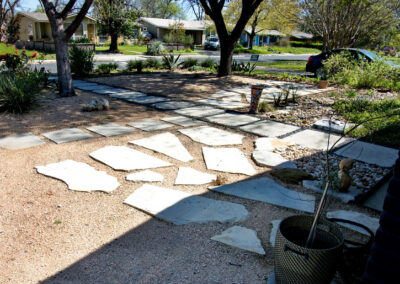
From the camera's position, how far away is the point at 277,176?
3.73m

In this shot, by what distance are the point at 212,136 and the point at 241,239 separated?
8.70 feet

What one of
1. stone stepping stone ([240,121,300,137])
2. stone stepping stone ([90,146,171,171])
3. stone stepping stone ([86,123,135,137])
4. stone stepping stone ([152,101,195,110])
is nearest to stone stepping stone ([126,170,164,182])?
stone stepping stone ([90,146,171,171])

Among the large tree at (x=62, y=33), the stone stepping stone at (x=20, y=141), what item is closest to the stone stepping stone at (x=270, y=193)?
the stone stepping stone at (x=20, y=141)

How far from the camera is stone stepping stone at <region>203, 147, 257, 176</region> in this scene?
390 centimetres

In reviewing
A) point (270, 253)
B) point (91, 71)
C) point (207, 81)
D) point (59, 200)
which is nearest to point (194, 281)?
point (270, 253)

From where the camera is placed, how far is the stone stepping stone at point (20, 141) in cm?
441

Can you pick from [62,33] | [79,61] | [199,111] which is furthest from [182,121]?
[79,61]

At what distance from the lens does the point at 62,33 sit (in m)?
7.36

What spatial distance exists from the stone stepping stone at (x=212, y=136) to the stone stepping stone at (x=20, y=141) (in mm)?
2181

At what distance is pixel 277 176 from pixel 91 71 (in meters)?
10.1

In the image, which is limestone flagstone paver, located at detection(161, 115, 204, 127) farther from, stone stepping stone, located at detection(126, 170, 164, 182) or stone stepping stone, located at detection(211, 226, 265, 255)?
stone stepping stone, located at detection(211, 226, 265, 255)

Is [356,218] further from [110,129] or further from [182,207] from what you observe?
[110,129]

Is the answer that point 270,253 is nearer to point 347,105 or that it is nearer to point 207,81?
point 347,105

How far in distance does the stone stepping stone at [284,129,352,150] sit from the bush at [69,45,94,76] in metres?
8.58
